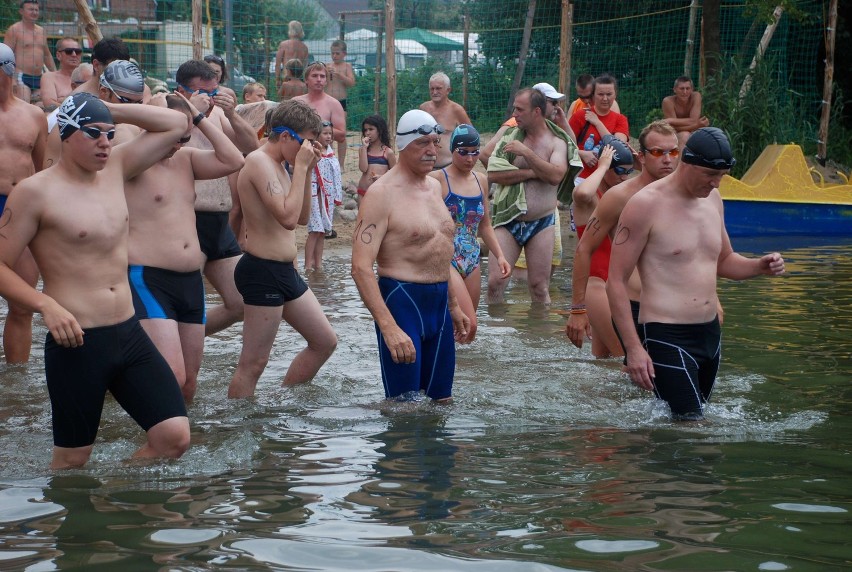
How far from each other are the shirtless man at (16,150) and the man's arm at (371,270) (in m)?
2.78

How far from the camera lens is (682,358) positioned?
5.56 meters

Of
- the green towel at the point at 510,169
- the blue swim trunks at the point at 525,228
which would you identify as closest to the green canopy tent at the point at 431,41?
the green towel at the point at 510,169

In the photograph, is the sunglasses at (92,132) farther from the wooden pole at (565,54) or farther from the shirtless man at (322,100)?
the wooden pole at (565,54)

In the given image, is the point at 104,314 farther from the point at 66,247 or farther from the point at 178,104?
the point at 178,104

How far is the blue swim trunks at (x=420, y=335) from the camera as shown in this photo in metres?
5.90

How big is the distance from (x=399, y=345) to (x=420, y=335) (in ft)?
1.09

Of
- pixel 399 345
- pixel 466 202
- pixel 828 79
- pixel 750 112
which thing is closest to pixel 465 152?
pixel 466 202

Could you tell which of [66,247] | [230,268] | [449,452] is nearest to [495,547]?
[449,452]

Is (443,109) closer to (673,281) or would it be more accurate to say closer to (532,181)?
(532,181)

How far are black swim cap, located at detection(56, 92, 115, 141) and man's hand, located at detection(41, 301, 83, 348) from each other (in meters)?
0.77

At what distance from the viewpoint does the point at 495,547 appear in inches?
157

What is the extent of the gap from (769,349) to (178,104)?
4753 millimetres

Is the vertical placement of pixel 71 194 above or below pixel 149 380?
above

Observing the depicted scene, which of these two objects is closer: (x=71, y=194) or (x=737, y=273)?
(x=71, y=194)
